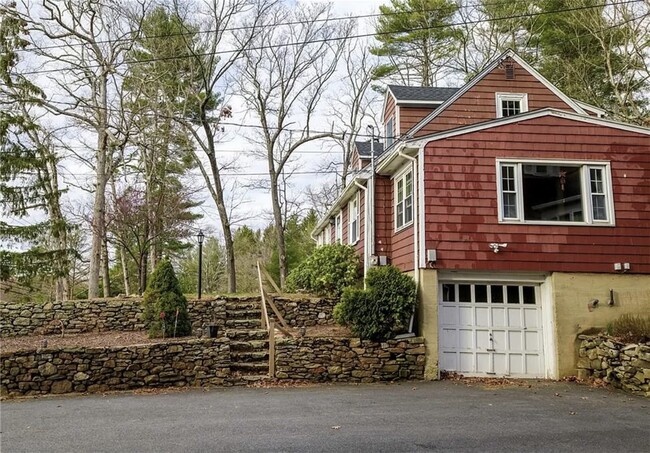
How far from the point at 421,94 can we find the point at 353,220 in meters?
4.38

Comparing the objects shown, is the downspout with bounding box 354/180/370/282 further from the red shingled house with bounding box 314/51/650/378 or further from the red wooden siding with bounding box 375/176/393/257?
the red shingled house with bounding box 314/51/650/378

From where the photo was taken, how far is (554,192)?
10.6m

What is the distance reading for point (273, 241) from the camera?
31.9 m

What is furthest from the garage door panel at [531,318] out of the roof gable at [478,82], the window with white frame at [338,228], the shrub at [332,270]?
the window with white frame at [338,228]

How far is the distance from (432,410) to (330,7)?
788 inches

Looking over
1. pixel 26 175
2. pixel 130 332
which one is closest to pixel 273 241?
pixel 26 175

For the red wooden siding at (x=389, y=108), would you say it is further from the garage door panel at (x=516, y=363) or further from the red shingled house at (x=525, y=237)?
the garage door panel at (x=516, y=363)

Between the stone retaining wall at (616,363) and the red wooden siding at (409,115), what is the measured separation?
7.78 meters

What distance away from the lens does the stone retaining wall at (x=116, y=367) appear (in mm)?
9062

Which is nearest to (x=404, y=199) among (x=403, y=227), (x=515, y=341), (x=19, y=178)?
(x=403, y=227)

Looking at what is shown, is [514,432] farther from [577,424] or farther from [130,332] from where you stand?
[130,332]

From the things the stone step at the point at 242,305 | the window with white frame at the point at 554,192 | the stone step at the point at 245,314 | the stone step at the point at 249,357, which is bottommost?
the stone step at the point at 249,357

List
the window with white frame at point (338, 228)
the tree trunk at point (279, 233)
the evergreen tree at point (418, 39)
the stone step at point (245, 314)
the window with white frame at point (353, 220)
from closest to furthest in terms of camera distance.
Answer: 1. the stone step at point (245, 314)
2. the window with white frame at point (353, 220)
3. the window with white frame at point (338, 228)
4. the tree trunk at point (279, 233)
5. the evergreen tree at point (418, 39)

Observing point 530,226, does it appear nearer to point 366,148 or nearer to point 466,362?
point 466,362
